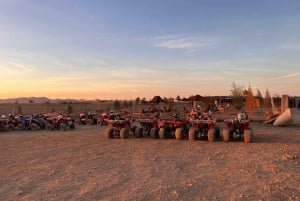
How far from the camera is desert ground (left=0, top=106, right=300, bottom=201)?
27.9ft

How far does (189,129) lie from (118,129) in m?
3.58

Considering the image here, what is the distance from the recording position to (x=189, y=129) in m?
18.5

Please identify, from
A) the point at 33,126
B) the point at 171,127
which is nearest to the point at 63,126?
the point at 33,126

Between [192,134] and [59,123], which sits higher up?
[59,123]

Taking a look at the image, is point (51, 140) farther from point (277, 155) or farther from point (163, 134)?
point (277, 155)

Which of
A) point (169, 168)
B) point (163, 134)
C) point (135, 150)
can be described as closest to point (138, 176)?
point (169, 168)

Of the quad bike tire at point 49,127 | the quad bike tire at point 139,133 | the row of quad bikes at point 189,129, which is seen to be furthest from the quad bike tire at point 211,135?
the quad bike tire at point 49,127

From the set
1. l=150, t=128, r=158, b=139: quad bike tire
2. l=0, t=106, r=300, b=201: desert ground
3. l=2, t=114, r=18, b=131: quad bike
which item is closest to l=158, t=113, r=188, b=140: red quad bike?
l=150, t=128, r=158, b=139: quad bike tire

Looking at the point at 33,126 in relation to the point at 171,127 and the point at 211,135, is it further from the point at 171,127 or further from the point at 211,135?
the point at 211,135

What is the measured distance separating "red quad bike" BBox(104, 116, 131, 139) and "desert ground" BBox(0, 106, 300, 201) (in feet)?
6.18

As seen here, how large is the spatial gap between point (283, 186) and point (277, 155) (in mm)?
4584

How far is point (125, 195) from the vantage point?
834 cm

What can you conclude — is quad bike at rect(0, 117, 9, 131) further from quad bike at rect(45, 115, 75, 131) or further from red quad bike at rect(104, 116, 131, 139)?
red quad bike at rect(104, 116, 131, 139)

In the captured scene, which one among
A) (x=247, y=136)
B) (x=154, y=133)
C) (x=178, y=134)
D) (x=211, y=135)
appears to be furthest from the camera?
(x=154, y=133)
